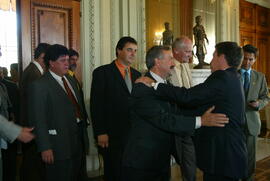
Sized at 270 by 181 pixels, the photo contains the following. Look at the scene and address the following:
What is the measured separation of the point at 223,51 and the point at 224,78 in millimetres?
228

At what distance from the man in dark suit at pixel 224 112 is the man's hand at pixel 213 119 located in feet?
0.23

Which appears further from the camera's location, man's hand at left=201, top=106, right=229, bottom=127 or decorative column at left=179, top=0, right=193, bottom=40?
decorative column at left=179, top=0, right=193, bottom=40

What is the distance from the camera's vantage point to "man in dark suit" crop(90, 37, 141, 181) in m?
3.00

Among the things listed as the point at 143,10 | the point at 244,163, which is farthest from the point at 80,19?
the point at 244,163

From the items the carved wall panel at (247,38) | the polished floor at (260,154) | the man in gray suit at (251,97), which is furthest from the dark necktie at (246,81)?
the carved wall panel at (247,38)

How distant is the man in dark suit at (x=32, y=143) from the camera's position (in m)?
2.93

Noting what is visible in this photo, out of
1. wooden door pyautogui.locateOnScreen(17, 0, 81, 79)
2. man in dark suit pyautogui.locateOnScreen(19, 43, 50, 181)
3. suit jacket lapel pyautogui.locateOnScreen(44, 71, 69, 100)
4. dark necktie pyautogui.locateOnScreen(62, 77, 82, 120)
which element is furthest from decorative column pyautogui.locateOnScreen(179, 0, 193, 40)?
suit jacket lapel pyautogui.locateOnScreen(44, 71, 69, 100)

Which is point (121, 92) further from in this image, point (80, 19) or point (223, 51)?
point (80, 19)

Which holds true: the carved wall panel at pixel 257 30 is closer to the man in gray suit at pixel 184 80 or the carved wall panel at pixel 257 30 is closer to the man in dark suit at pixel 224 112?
the man in gray suit at pixel 184 80

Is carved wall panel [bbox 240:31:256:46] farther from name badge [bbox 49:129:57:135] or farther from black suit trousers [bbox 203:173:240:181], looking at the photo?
name badge [bbox 49:129:57:135]

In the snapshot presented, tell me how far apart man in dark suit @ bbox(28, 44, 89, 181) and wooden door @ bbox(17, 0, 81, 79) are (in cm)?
108

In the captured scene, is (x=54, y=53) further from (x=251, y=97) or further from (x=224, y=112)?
(x=251, y=97)

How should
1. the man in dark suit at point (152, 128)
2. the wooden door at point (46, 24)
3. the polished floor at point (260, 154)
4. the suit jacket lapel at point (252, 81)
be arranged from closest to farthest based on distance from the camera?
the man in dark suit at point (152, 128) → the suit jacket lapel at point (252, 81) → the wooden door at point (46, 24) → the polished floor at point (260, 154)

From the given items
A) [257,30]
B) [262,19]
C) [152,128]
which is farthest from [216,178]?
[262,19]
